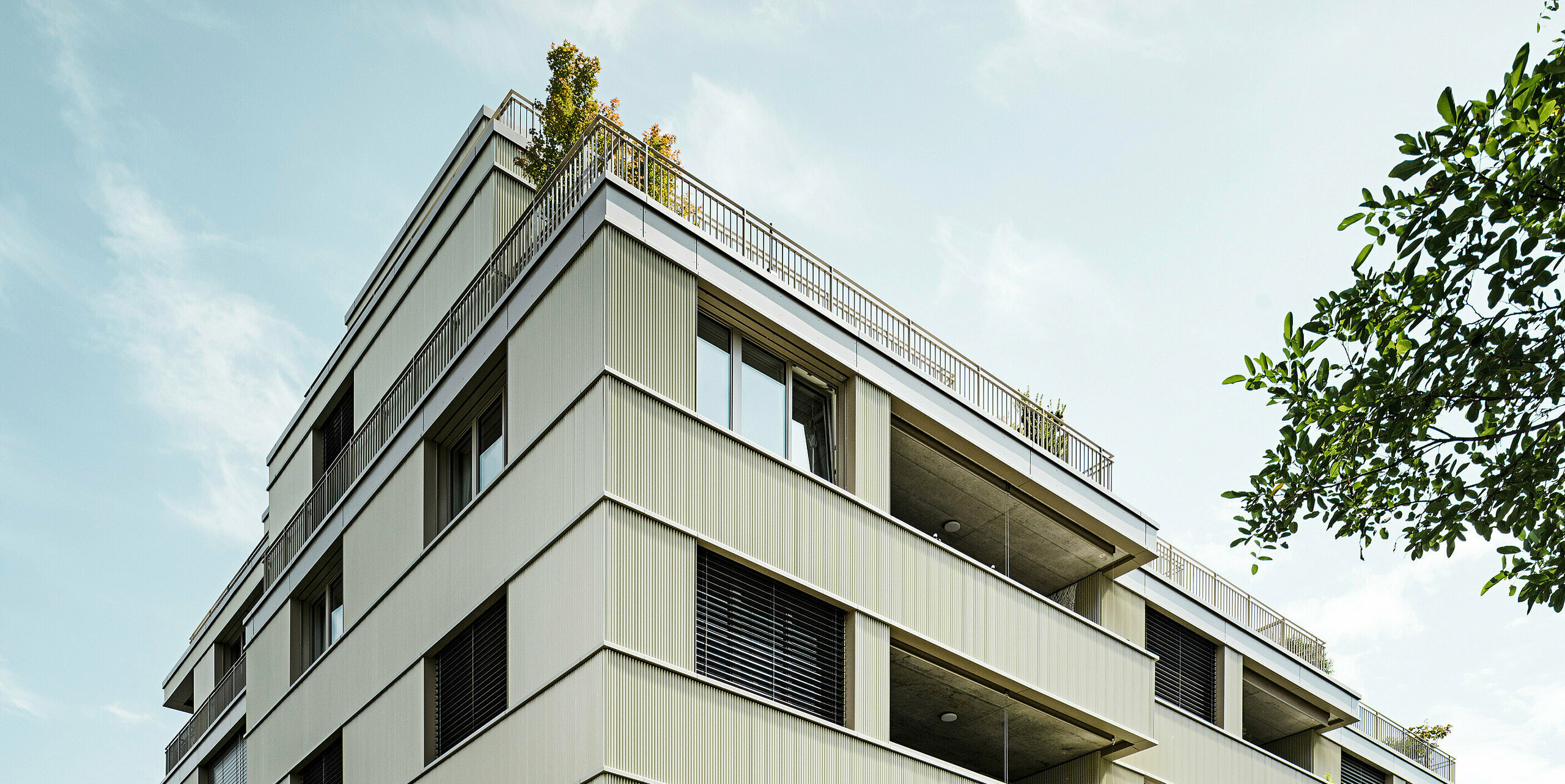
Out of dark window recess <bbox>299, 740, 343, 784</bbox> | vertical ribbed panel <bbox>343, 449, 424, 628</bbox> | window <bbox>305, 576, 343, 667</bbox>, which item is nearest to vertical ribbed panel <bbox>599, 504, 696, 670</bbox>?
vertical ribbed panel <bbox>343, 449, 424, 628</bbox>

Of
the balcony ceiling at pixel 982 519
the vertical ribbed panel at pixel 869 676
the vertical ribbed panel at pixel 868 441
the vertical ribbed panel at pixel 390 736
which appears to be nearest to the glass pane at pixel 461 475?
the vertical ribbed panel at pixel 390 736

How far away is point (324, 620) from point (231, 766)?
7.91 metres

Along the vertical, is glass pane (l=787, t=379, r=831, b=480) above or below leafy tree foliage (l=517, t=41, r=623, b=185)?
below

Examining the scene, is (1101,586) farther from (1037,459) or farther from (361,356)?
(361,356)

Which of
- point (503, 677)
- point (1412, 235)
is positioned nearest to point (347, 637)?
point (503, 677)

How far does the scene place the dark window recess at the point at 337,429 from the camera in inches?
1064

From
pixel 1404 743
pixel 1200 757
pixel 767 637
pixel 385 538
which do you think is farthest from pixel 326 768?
pixel 1404 743

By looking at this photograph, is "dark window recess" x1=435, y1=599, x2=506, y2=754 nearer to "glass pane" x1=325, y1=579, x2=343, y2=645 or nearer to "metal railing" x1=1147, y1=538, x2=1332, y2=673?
"glass pane" x1=325, y1=579, x2=343, y2=645

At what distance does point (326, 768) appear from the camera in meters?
23.4

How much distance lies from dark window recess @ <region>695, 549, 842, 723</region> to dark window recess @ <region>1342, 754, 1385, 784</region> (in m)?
21.5

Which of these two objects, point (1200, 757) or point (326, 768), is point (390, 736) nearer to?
point (326, 768)

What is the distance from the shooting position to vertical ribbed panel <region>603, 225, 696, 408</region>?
17.7m

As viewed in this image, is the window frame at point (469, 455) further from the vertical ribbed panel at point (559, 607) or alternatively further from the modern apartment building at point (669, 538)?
the vertical ribbed panel at point (559, 607)

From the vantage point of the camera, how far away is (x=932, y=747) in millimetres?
26438
